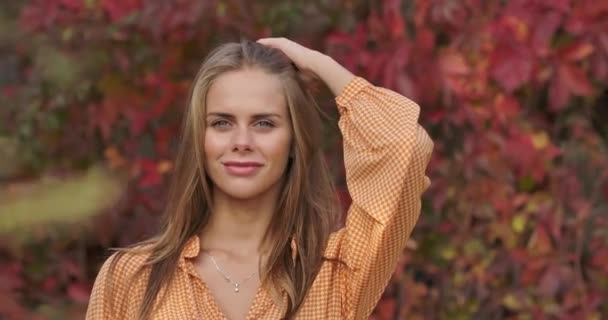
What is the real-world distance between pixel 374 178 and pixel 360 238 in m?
0.12

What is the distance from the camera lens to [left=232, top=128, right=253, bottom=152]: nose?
2.43 metres

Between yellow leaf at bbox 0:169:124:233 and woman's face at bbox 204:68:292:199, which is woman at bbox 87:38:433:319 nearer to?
woman's face at bbox 204:68:292:199

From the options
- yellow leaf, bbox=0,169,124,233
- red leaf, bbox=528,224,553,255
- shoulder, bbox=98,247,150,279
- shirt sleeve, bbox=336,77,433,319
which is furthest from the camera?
red leaf, bbox=528,224,553,255

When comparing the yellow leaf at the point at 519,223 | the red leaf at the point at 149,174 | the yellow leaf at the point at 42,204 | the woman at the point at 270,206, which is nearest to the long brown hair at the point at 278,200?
the woman at the point at 270,206

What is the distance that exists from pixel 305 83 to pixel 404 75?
1.01m

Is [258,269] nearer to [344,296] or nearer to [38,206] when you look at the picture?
[344,296]

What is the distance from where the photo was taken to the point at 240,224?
2.59m

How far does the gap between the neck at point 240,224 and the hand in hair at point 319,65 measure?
266 mm

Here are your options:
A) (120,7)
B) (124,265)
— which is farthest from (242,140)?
(120,7)

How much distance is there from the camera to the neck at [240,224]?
2588mm

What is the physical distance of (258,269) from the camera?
2555 mm

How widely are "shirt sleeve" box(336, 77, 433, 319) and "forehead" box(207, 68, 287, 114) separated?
0.51 ft

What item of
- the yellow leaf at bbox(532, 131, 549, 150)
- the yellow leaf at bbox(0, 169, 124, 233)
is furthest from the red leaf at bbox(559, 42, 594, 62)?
the yellow leaf at bbox(0, 169, 124, 233)

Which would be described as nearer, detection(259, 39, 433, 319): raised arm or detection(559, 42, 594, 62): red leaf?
detection(259, 39, 433, 319): raised arm
